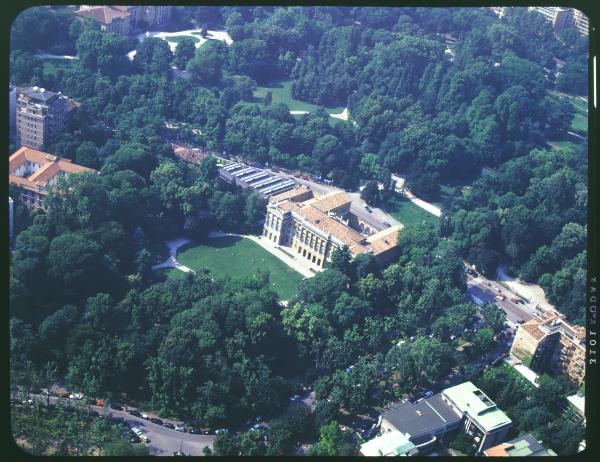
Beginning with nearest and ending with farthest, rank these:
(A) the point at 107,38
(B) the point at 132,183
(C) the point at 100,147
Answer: (B) the point at 132,183 → (C) the point at 100,147 → (A) the point at 107,38

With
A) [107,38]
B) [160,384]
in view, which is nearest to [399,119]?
[107,38]

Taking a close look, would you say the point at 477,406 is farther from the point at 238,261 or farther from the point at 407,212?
the point at 407,212

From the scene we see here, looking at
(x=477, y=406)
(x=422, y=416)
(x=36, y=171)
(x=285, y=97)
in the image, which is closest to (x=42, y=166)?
(x=36, y=171)

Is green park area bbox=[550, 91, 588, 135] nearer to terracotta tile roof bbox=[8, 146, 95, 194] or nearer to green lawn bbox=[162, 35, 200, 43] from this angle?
green lawn bbox=[162, 35, 200, 43]

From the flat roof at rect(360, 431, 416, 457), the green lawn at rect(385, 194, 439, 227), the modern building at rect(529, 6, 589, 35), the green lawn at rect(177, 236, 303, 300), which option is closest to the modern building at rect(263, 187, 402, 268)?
the green lawn at rect(177, 236, 303, 300)

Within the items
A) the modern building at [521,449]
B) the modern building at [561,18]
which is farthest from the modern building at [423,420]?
the modern building at [561,18]

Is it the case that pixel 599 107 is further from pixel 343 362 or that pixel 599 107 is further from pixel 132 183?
pixel 132 183
